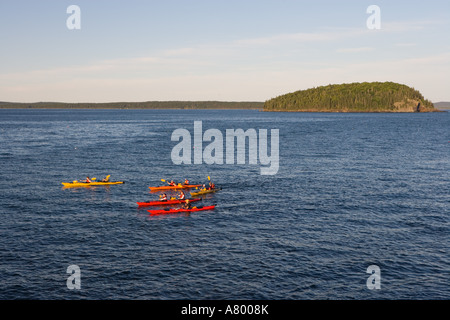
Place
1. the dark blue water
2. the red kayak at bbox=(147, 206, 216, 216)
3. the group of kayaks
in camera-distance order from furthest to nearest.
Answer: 1. the group of kayaks
2. the red kayak at bbox=(147, 206, 216, 216)
3. the dark blue water

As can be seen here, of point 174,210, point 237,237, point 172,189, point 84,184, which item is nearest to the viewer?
point 237,237
